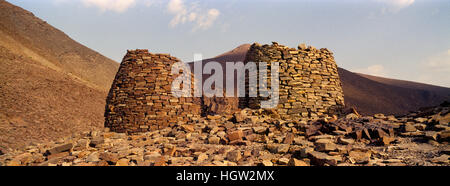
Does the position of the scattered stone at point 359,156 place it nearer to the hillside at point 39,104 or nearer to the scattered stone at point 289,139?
the scattered stone at point 289,139

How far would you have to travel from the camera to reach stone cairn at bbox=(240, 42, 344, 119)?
23.9ft

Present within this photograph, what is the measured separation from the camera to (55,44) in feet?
142

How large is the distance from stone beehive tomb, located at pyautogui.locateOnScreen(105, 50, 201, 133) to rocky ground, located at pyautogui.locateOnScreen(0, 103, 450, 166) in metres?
0.54

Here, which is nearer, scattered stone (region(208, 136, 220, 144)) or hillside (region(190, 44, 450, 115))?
scattered stone (region(208, 136, 220, 144))

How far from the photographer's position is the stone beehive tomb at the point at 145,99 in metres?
6.66

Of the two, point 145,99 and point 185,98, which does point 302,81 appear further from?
point 145,99

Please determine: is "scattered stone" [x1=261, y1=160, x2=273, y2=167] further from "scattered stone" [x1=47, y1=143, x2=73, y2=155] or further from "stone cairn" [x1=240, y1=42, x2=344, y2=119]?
"scattered stone" [x1=47, y1=143, x2=73, y2=155]

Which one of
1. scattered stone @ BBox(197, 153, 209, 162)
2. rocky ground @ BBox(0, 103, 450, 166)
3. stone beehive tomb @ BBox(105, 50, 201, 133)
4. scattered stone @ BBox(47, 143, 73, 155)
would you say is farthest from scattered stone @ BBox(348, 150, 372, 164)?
scattered stone @ BBox(47, 143, 73, 155)

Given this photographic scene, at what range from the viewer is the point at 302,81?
295 inches

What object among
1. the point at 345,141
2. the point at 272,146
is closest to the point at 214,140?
the point at 272,146

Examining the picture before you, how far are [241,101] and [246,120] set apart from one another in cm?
229

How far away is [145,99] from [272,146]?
414 centimetres
